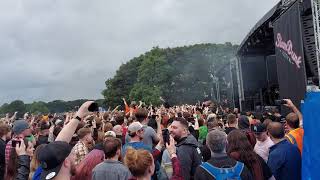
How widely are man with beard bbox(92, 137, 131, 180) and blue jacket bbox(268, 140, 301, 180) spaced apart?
1.80 m

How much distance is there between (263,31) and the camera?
15586 mm

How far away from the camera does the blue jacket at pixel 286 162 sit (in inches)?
193

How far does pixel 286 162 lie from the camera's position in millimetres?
4891

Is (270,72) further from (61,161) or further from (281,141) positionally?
(61,161)

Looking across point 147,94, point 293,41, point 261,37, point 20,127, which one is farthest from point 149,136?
point 147,94

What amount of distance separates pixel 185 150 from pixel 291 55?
23.5 ft

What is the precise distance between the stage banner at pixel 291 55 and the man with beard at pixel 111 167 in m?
7.15

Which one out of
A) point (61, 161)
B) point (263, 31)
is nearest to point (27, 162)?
point (61, 161)

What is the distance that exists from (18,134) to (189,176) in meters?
2.56

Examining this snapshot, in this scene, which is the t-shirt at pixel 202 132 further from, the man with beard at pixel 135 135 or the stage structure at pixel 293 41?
the stage structure at pixel 293 41

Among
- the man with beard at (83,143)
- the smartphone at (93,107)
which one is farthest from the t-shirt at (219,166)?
the man with beard at (83,143)

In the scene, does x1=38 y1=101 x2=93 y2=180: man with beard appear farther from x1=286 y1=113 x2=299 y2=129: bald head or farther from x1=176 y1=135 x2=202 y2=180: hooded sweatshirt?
x1=286 y1=113 x2=299 y2=129: bald head

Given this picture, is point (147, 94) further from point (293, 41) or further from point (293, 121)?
point (293, 121)

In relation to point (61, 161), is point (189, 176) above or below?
below
